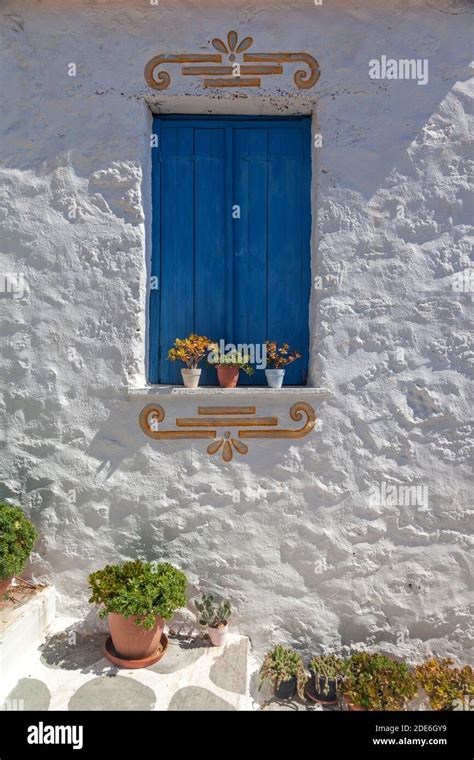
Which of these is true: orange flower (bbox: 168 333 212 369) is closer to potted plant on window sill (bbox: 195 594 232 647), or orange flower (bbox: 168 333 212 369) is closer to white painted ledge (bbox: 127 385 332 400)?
white painted ledge (bbox: 127 385 332 400)

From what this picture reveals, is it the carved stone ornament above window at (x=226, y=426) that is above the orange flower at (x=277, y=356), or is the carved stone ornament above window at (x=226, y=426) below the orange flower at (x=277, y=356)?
below

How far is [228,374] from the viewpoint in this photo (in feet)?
11.8

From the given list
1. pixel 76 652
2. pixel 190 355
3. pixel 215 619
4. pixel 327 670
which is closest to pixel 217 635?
pixel 215 619

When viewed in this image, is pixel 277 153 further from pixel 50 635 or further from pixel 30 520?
pixel 50 635

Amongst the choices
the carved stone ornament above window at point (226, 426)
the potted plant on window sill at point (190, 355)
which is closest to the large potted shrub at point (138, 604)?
the carved stone ornament above window at point (226, 426)

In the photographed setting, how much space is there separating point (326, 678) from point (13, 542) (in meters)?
2.19

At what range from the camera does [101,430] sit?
3.58 meters

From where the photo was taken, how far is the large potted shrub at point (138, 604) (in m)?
3.06

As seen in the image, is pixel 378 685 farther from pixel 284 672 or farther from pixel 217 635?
pixel 217 635

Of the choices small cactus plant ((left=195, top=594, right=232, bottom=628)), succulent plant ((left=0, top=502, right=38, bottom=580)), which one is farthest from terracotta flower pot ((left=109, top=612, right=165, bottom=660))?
succulent plant ((left=0, top=502, right=38, bottom=580))

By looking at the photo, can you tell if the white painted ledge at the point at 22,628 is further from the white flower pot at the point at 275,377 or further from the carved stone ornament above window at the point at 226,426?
the white flower pot at the point at 275,377

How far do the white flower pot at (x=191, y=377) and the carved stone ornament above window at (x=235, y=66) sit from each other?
1.97 m

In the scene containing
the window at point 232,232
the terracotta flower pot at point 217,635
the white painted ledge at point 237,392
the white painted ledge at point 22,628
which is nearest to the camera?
the white painted ledge at point 22,628
